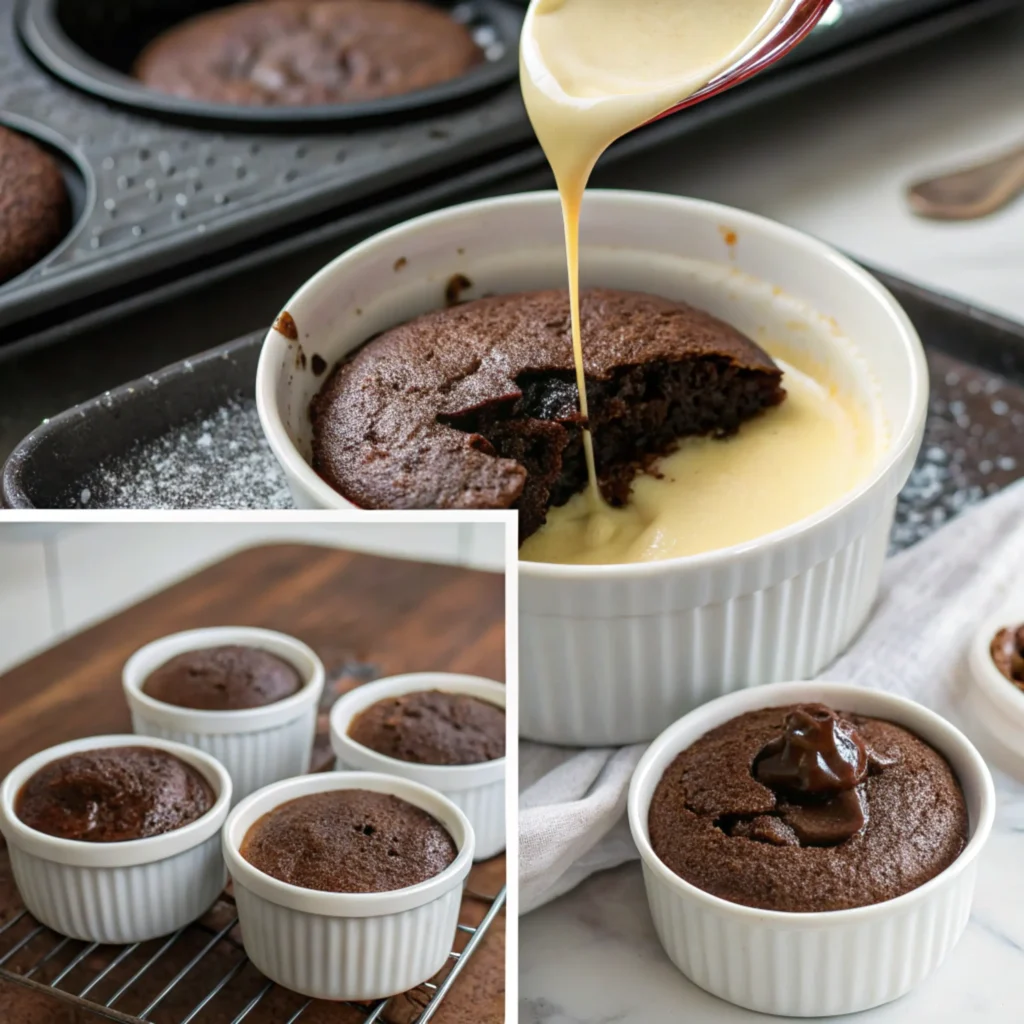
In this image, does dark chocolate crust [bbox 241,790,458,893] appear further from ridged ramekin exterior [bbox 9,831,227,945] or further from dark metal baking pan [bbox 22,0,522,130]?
dark metal baking pan [bbox 22,0,522,130]

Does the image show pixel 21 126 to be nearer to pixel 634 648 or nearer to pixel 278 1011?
pixel 634 648

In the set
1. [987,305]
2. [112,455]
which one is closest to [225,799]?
[112,455]

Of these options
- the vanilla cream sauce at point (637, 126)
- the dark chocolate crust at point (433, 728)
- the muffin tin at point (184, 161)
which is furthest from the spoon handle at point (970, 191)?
the dark chocolate crust at point (433, 728)

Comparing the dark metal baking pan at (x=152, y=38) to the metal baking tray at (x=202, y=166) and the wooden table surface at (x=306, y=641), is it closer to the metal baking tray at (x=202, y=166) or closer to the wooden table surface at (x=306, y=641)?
the metal baking tray at (x=202, y=166)

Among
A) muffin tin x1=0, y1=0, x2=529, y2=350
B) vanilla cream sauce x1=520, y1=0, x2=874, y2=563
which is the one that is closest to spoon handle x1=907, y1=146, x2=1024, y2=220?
muffin tin x1=0, y1=0, x2=529, y2=350

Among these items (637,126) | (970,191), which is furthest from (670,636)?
(970,191)

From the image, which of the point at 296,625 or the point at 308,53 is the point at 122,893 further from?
the point at 308,53
